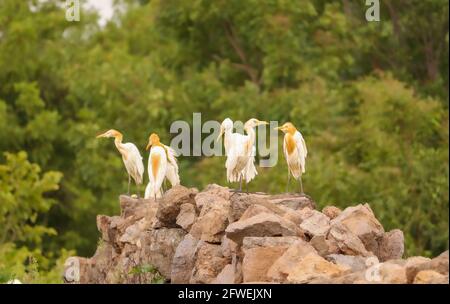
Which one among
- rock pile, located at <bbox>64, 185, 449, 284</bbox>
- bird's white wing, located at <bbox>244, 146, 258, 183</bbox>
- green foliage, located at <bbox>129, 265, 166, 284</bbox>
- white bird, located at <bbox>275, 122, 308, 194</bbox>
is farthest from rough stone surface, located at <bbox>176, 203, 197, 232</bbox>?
white bird, located at <bbox>275, 122, 308, 194</bbox>

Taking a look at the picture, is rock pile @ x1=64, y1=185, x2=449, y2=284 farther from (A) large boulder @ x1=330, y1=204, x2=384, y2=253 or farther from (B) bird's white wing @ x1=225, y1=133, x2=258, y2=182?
(B) bird's white wing @ x1=225, y1=133, x2=258, y2=182

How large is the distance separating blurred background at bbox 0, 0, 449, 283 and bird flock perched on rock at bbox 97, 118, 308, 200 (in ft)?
49.4

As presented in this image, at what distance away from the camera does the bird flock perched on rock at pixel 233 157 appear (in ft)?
51.7

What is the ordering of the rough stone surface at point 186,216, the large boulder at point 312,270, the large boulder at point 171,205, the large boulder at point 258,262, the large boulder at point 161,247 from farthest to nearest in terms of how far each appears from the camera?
the large boulder at point 171,205 → the rough stone surface at point 186,216 → the large boulder at point 161,247 → the large boulder at point 258,262 → the large boulder at point 312,270

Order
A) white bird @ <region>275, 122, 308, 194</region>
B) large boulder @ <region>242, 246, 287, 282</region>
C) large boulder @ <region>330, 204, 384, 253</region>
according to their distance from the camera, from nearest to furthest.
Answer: large boulder @ <region>242, 246, 287, 282</region> < large boulder @ <region>330, 204, 384, 253</region> < white bird @ <region>275, 122, 308, 194</region>

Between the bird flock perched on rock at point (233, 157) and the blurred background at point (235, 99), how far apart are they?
15.0 m

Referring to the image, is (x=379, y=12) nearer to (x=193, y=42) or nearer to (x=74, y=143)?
(x=193, y=42)

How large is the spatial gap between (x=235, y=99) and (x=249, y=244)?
2517cm

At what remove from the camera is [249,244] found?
13.5 meters

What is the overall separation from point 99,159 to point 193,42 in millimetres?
6151

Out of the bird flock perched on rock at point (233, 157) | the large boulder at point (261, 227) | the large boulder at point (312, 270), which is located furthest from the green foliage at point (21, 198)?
the large boulder at point (312, 270)

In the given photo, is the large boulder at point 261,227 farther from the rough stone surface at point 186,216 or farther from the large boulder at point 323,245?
the rough stone surface at point 186,216

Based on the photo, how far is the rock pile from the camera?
1284 cm

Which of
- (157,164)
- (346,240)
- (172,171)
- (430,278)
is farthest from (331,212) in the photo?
(430,278)
